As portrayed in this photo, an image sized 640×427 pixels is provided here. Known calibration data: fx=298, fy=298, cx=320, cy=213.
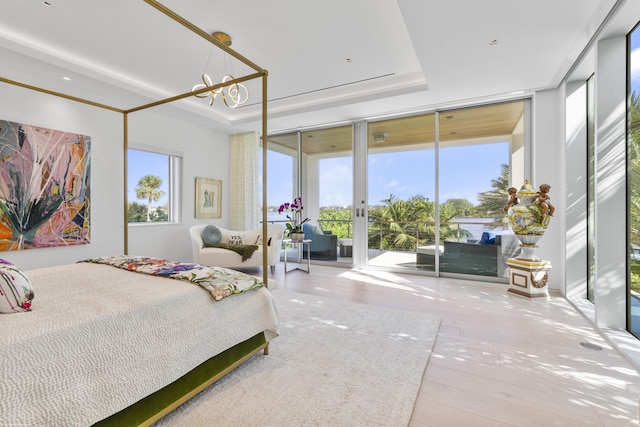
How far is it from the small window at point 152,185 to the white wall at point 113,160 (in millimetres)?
152

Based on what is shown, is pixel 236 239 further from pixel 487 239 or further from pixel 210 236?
pixel 487 239

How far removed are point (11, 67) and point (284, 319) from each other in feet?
13.1

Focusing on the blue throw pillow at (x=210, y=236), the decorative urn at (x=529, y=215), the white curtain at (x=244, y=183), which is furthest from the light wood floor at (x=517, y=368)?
the white curtain at (x=244, y=183)

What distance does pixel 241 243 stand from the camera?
5.18 metres

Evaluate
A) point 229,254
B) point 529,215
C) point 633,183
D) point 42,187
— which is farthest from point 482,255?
point 42,187

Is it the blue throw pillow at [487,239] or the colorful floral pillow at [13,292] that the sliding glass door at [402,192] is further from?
the colorful floral pillow at [13,292]

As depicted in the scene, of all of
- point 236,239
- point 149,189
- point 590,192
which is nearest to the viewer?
point 590,192

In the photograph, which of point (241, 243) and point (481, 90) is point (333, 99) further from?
point (241, 243)

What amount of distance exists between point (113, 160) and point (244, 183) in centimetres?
224

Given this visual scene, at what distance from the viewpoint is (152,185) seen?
195 inches

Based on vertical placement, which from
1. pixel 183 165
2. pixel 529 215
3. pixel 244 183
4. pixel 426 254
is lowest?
pixel 426 254

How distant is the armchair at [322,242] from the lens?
5.57m

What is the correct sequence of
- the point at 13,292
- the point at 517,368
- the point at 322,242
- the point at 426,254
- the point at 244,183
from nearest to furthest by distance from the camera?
the point at 13,292 < the point at 517,368 < the point at 426,254 < the point at 322,242 < the point at 244,183

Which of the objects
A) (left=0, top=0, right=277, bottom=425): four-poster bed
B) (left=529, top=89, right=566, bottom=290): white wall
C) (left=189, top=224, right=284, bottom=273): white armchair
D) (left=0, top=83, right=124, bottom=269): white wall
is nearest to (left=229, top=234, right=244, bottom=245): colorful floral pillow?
(left=189, top=224, right=284, bottom=273): white armchair
